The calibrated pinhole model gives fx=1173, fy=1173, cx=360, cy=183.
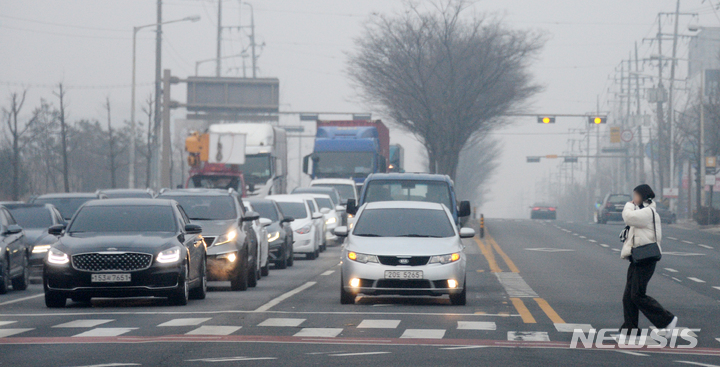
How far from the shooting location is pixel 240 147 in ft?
137

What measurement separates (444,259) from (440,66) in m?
39.7

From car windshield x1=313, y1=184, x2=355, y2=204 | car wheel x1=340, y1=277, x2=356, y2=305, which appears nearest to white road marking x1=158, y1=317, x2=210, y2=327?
car wheel x1=340, y1=277, x2=356, y2=305

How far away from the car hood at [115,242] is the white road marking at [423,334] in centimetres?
436

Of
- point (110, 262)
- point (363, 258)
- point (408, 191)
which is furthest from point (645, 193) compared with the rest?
point (408, 191)

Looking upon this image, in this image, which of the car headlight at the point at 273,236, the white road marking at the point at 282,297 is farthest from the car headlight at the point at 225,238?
the car headlight at the point at 273,236

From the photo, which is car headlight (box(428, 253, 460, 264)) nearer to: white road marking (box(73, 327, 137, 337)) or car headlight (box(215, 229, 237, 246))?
car headlight (box(215, 229, 237, 246))

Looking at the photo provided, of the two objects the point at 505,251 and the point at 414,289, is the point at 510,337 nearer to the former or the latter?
the point at 414,289

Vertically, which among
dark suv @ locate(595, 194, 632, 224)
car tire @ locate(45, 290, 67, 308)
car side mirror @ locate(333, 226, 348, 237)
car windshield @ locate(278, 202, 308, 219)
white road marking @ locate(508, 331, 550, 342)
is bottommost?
dark suv @ locate(595, 194, 632, 224)

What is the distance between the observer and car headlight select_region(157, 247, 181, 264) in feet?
49.8

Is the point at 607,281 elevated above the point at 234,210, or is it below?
below

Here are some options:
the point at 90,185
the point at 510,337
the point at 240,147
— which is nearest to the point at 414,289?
the point at 510,337

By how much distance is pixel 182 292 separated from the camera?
15414 mm

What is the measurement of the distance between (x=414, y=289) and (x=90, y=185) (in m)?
68.4

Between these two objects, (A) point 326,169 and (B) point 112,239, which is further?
(A) point 326,169
